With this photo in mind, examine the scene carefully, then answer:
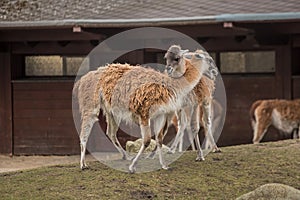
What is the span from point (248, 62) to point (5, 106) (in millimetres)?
4379

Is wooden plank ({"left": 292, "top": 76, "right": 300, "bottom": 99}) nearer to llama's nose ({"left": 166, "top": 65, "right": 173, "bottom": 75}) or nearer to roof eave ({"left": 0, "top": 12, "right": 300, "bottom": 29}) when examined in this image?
roof eave ({"left": 0, "top": 12, "right": 300, "bottom": 29})

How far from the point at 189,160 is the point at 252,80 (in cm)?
521

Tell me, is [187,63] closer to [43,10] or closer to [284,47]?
[284,47]

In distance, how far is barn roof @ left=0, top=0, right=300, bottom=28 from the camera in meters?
11.4

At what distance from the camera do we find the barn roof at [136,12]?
11.4 m

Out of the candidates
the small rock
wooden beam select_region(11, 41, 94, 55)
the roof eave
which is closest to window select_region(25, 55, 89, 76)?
wooden beam select_region(11, 41, 94, 55)

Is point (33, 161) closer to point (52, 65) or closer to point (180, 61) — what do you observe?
point (52, 65)

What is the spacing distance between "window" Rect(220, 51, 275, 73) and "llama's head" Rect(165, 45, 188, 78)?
591 centimetres

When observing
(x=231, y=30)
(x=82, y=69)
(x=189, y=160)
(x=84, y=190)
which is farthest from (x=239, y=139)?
(x=84, y=190)

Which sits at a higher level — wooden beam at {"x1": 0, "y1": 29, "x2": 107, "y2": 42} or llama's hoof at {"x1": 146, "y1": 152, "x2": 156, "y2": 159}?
wooden beam at {"x1": 0, "y1": 29, "x2": 107, "y2": 42}

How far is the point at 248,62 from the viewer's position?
12875 millimetres

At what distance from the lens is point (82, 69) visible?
1278 cm

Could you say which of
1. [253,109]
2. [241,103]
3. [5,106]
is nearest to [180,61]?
[253,109]

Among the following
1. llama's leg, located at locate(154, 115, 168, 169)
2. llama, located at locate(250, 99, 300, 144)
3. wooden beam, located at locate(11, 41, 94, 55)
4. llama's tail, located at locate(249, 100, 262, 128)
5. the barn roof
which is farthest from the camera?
wooden beam, located at locate(11, 41, 94, 55)
